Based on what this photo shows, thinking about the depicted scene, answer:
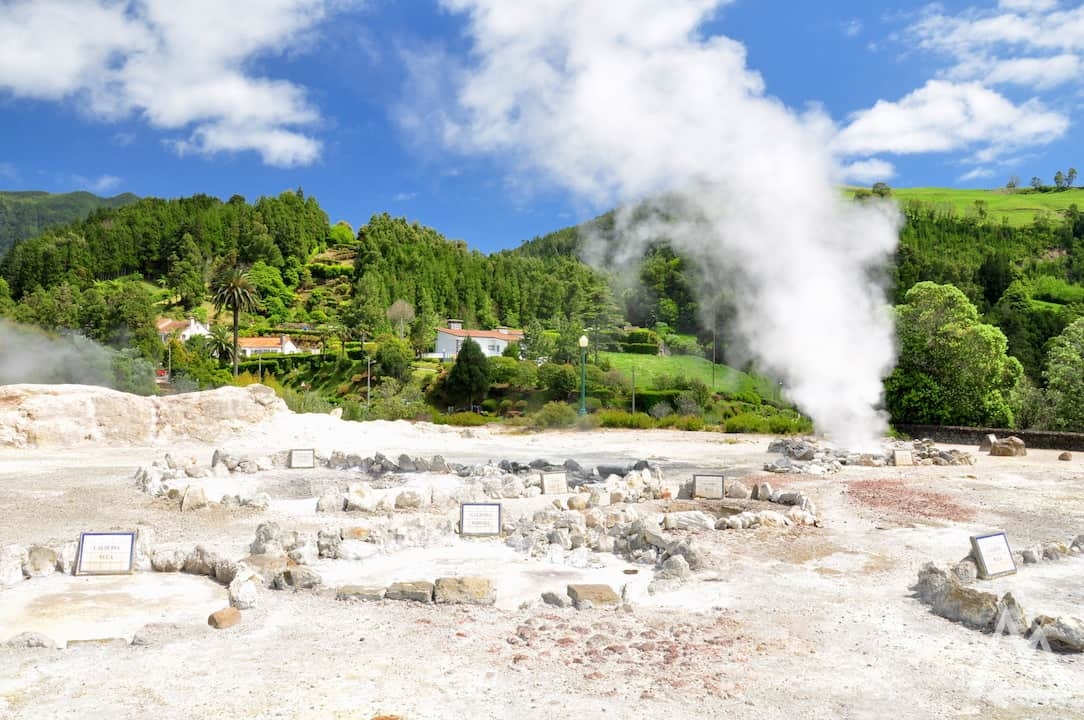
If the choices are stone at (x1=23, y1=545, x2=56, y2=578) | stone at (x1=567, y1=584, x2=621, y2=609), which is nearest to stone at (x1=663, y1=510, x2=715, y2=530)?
stone at (x1=567, y1=584, x2=621, y2=609)

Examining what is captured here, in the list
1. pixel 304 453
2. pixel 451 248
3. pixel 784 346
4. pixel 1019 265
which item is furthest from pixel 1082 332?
pixel 451 248

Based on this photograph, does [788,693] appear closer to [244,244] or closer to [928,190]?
[244,244]

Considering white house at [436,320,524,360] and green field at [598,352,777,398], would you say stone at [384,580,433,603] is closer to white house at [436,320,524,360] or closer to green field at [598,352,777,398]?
green field at [598,352,777,398]

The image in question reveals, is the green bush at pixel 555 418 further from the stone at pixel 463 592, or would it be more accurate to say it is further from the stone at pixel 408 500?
the stone at pixel 463 592

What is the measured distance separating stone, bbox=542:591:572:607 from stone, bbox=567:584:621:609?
5 cm

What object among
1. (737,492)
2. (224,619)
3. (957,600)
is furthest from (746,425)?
(224,619)

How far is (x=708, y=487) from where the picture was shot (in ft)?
43.2

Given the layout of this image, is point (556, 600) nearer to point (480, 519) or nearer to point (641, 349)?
point (480, 519)

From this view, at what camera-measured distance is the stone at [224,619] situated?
6.29 m

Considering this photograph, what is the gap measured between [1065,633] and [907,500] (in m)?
7.85

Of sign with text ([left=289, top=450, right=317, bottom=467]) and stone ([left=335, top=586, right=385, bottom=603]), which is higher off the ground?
sign with text ([left=289, top=450, right=317, bottom=467])

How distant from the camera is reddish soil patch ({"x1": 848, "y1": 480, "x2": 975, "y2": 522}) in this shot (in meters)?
11.8

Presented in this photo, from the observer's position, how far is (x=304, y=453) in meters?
18.1

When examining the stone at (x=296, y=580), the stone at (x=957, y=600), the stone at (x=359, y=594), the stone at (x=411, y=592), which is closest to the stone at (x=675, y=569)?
the stone at (x=957, y=600)
